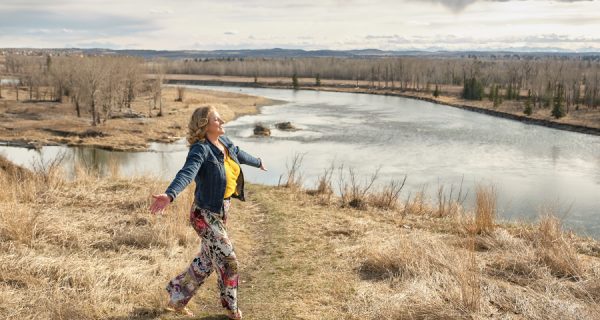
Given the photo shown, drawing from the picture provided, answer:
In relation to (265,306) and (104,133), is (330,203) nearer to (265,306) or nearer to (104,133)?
(265,306)

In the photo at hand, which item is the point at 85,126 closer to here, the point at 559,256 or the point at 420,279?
the point at 420,279

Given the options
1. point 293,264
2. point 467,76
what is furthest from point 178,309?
→ point 467,76

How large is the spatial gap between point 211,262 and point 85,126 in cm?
3761

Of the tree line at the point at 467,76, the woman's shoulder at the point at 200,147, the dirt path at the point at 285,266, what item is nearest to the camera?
the woman's shoulder at the point at 200,147

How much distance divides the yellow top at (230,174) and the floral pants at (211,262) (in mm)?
109

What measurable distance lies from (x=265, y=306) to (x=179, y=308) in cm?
92

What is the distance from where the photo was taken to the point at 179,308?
5113 millimetres

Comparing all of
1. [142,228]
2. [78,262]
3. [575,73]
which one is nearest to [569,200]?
[142,228]

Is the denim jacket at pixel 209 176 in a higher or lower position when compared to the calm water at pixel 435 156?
higher

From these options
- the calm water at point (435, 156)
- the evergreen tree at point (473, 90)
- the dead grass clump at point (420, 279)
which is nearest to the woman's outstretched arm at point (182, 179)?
the dead grass clump at point (420, 279)

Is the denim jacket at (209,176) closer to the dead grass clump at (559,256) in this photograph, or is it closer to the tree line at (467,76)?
the dead grass clump at (559,256)

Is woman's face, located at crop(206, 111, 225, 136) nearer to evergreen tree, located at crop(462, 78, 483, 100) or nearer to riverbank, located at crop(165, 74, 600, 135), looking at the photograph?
riverbank, located at crop(165, 74, 600, 135)

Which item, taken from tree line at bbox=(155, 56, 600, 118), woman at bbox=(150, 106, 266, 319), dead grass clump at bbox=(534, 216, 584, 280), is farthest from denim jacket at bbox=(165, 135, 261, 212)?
tree line at bbox=(155, 56, 600, 118)

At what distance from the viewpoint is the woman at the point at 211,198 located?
15.3ft
